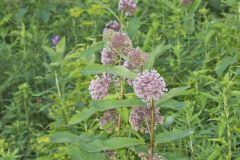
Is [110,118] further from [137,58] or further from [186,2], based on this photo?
[186,2]

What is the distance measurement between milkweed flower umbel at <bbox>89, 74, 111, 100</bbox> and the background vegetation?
20 centimetres

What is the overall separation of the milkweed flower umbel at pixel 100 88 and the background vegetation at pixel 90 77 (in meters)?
0.20

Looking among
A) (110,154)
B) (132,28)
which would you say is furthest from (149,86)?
(132,28)

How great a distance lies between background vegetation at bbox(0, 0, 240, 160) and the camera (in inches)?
126

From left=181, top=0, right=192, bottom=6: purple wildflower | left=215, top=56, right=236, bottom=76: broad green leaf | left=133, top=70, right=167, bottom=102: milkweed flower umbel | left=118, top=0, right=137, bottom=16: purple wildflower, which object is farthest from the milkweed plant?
left=181, top=0, right=192, bottom=6: purple wildflower

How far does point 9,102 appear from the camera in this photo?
477 cm

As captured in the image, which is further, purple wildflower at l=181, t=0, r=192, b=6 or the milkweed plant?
purple wildflower at l=181, t=0, r=192, b=6

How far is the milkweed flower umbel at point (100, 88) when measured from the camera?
275cm

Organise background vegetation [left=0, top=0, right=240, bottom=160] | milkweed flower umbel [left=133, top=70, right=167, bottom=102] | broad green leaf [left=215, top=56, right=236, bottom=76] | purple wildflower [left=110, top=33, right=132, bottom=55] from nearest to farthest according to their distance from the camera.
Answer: milkweed flower umbel [left=133, top=70, right=167, bottom=102] → purple wildflower [left=110, top=33, right=132, bottom=55] → background vegetation [left=0, top=0, right=240, bottom=160] → broad green leaf [left=215, top=56, right=236, bottom=76]

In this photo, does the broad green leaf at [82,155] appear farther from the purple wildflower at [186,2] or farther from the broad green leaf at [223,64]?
the purple wildflower at [186,2]

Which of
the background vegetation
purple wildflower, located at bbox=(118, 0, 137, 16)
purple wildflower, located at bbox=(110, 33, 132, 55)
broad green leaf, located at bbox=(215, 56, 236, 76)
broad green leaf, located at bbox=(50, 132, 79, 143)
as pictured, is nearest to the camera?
purple wildflower, located at bbox=(110, 33, 132, 55)

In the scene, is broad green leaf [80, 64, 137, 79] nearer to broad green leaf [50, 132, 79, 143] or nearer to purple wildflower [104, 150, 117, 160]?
broad green leaf [50, 132, 79, 143]

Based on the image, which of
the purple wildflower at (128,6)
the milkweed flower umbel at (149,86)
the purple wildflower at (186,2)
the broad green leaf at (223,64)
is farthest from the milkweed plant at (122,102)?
the purple wildflower at (186,2)

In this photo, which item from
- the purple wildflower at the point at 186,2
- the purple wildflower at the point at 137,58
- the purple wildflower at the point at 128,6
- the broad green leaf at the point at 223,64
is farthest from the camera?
the purple wildflower at the point at 186,2
